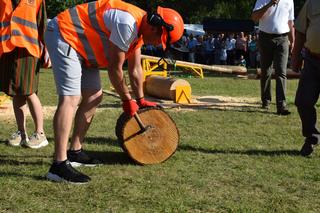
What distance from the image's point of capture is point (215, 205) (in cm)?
357

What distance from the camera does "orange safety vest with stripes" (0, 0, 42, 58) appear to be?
Result: 16.1 feet

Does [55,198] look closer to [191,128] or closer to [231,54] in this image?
[191,128]

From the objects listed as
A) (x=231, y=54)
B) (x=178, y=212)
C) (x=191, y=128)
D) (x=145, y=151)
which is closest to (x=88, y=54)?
(x=145, y=151)

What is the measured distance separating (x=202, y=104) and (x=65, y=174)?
4510 mm

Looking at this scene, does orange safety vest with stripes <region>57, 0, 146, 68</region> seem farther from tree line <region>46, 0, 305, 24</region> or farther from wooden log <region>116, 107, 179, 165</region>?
tree line <region>46, 0, 305, 24</region>

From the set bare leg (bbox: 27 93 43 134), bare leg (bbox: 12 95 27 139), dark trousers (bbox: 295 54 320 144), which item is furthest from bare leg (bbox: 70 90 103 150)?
dark trousers (bbox: 295 54 320 144)

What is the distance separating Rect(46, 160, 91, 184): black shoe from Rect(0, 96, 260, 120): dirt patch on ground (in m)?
3.05

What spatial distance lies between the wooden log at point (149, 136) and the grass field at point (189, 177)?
10 centimetres

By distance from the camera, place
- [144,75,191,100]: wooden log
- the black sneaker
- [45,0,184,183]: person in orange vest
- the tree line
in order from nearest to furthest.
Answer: [45,0,184,183]: person in orange vest
the black sneaker
[144,75,191,100]: wooden log
the tree line

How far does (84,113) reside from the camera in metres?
4.59

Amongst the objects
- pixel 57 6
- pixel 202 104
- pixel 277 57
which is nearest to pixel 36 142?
pixel 202 104

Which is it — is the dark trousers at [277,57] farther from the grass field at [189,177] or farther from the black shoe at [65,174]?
the black shoe at [65,174]

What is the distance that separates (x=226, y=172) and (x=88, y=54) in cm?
155

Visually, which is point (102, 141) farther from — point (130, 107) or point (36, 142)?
point (130, 107)
